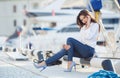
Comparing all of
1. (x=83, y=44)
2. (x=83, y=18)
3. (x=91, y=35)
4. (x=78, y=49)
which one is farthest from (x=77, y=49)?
(x=83, y=18)

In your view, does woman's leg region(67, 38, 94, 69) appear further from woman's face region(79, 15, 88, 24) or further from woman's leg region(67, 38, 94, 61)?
woman's face region(79, 15, 88, 24)

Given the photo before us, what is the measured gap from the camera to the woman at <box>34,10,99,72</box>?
7.51 meters

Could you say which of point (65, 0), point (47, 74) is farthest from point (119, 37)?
point (65, 0)

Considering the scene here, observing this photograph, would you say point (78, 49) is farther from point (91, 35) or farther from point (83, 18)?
point (83, 18)

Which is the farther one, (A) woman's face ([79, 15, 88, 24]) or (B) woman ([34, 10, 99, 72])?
(A) woman's face ([79, 15, 88, 24])

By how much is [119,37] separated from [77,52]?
3.06 meters

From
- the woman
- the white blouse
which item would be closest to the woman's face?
the woman

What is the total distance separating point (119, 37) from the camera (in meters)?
10.5

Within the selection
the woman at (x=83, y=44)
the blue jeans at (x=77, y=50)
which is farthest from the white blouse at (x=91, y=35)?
the blue jeans at (x=77, y=50)

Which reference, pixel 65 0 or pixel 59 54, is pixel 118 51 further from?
pixel 65 0

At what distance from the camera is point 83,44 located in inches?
298

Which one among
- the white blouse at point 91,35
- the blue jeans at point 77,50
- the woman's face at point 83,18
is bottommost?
the blue jeans at point 77,50

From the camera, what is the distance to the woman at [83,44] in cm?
751

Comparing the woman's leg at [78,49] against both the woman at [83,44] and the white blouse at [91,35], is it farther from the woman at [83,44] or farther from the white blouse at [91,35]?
the white blouse at [91,35]
